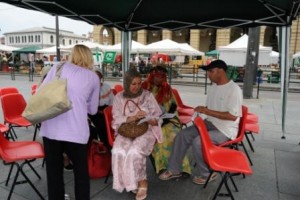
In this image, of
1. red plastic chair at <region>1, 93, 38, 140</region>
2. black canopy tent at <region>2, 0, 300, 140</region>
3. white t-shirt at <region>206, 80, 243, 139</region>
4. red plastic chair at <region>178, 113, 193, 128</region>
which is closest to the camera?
white t-shirt at <region>206, 80, 243, 139</region>

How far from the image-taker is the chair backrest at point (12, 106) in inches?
195

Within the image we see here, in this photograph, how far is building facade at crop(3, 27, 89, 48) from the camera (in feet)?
243

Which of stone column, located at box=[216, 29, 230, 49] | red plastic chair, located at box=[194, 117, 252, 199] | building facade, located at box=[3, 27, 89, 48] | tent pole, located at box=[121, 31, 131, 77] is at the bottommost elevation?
red plastic chair, located at box=[194, 117, 252, 199]

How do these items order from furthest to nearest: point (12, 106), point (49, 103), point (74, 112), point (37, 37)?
point (37, 37)
point (12, 106)
point (74, 112)
point (49, 103)

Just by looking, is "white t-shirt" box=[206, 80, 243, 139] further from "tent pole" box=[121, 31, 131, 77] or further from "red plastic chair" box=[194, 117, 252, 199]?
"tent pole" box=[121, 31, 131, 77]

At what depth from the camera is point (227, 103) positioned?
3729 millimetres

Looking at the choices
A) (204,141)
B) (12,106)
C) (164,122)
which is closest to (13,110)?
(12,106)

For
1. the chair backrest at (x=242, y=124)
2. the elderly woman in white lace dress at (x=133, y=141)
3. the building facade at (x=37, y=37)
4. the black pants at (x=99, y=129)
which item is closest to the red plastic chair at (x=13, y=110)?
the black pants at (x=99, y=129)

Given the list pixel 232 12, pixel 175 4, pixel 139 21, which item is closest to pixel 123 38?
pixel 139 21

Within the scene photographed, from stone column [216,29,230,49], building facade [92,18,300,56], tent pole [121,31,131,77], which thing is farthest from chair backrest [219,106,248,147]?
stone column [216,29,230,49]

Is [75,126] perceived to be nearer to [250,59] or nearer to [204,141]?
[204,141]

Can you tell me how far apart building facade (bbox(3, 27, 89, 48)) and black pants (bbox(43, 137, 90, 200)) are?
73.9 metres

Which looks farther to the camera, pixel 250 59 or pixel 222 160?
pixel 250 59

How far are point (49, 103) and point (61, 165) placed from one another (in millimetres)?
743
